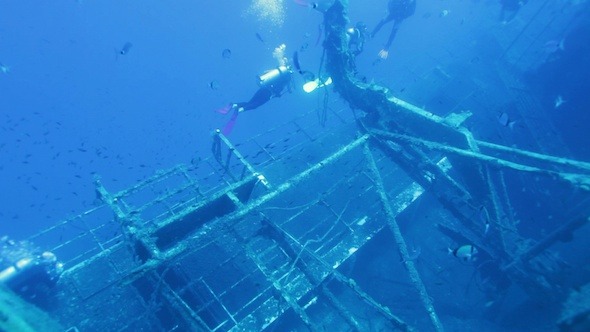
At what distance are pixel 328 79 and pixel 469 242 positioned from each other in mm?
4679

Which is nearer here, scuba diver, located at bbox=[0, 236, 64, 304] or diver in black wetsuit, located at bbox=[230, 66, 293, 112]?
scuba diver, located at bbox=[0, 236, 64, 304]

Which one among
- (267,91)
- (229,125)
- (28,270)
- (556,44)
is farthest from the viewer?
(556,44)

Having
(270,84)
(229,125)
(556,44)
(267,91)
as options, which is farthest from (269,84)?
(556,44)

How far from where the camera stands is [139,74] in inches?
1255

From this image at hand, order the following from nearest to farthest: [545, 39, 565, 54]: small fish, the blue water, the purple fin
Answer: the purple fin → [545, 39, 565, 54]: small fish → the blue water

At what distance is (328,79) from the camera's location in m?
7.88

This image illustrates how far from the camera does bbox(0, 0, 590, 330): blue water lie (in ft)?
79.2

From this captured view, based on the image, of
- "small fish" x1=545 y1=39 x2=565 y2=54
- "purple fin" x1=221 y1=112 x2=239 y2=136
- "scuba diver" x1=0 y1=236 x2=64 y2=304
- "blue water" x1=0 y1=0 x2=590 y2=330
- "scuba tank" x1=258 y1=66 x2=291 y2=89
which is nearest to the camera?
"scuba diver" x1=0 y1=236 x2=64 y2=304

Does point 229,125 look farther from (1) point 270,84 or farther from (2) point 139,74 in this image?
(2) point 139,74

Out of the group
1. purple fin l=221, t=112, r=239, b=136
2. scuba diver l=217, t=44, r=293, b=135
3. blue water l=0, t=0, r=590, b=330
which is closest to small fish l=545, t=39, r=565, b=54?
blue water l=0, t=0, r=590, b=330

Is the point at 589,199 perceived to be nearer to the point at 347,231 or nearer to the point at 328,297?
the point at 347,231

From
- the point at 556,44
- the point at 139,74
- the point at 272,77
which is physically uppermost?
the point at 139,74

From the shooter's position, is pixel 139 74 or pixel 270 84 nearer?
pixel 270 84

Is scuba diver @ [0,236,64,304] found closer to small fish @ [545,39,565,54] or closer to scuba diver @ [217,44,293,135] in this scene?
scuba diver @ [217,44,293,135]
